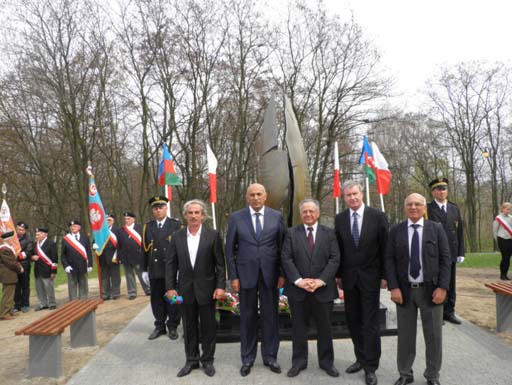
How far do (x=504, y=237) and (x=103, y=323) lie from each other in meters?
9.04

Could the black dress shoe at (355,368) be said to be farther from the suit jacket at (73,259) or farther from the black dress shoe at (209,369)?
the suit jacket at (73,259)

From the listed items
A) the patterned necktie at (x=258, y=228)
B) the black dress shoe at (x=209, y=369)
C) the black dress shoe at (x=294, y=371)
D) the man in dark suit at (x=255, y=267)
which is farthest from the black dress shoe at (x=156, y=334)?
the patterned necktie at (x=258, y=228)

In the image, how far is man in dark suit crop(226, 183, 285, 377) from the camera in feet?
13.7

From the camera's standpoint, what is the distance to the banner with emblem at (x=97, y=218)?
8.01 meters

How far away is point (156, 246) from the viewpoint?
18.9 feet

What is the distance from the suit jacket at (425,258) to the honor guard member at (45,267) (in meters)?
7.05

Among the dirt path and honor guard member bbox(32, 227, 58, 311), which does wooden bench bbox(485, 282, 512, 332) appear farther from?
honor guard member bbox(32, 227, 58, 311)

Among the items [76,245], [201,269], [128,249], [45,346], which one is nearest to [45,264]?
[76,245]

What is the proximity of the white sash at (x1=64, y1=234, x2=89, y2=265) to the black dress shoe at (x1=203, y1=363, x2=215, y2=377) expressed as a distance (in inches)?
210

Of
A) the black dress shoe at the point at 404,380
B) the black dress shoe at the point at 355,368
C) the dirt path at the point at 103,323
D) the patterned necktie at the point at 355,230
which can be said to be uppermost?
the patterned necktie at the point at 355,230

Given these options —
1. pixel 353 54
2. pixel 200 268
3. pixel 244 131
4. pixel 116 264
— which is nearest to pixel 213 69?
pixel 244 131

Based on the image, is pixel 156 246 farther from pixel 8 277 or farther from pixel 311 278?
pixel 8 277

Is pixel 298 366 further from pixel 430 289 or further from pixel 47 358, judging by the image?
pixel 47 358

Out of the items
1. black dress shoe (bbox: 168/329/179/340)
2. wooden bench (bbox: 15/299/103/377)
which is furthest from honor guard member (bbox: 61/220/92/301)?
wooden bench (bbox: 15/299/103/377)
